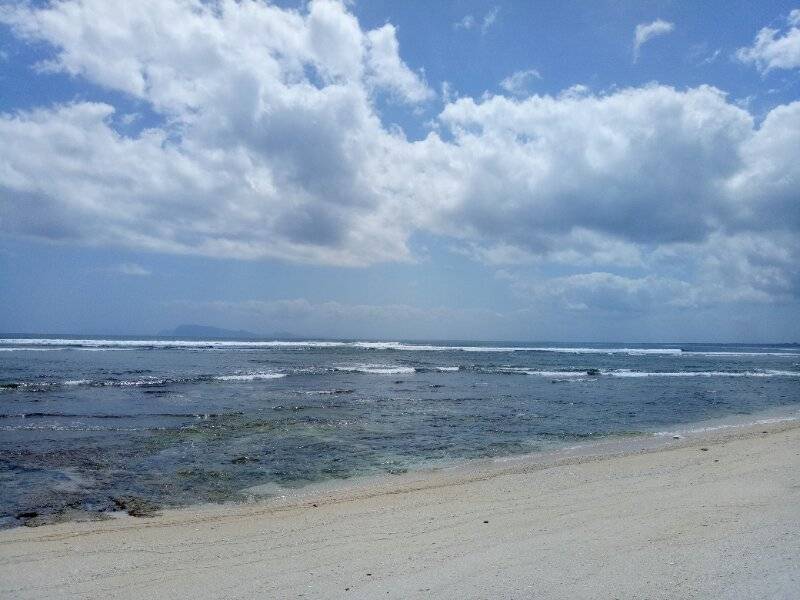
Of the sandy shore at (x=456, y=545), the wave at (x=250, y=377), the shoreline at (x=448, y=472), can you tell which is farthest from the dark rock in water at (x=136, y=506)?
the wave at (x=250, y=377)

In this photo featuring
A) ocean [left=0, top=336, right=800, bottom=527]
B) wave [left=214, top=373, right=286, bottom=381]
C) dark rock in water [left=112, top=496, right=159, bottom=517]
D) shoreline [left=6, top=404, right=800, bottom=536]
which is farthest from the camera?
wave [left=214, top=373, right=286, bottom=381]

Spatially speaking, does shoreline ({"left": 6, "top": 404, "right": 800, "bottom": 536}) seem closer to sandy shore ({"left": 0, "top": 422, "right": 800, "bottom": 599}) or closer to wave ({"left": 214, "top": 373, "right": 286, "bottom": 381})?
sandy shore ({"left": 0, "top": 422, "right": 800, "bottom": 599})

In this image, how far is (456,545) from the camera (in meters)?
6.00

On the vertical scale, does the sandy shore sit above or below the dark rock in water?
above

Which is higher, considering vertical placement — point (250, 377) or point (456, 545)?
point (456, 545)

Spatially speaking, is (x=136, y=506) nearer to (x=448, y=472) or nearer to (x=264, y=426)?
(x=448, y=472)

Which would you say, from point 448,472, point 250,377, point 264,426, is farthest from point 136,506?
point 250,377

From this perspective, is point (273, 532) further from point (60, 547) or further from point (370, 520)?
point (60, 547)

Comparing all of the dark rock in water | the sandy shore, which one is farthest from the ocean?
the sandy shore

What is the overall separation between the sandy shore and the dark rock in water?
316mm

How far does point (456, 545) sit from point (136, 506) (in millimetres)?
5417

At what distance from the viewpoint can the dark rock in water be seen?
7820 millimetres

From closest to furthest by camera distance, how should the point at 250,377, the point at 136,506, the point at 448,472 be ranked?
the point at 136,506, the point at 448,472, the point at 250,377

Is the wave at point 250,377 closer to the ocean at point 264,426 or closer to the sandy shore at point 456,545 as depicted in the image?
the ocean at point 264,426
